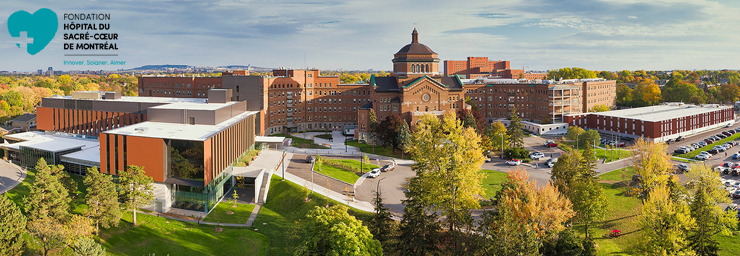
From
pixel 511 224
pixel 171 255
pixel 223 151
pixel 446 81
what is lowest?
pixel 171 255

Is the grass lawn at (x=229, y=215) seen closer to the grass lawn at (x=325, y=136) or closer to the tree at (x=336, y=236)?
the tree at (x=336, y=236)

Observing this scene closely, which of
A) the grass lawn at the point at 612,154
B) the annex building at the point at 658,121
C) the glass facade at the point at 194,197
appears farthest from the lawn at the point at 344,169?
the annex building at the point at 658,121

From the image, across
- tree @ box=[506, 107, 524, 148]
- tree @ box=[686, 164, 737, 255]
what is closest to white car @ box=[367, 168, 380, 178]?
tree @ box=[506, 107, 524, 148]

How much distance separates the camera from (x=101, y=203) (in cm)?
4550

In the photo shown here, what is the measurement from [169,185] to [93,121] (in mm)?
34462

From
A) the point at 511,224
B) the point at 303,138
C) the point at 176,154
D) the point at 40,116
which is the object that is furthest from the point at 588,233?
the point at 40,116

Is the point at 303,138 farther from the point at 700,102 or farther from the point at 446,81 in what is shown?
the point at 700,102

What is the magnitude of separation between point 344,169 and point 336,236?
123 feet

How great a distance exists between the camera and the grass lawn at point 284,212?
4691cm

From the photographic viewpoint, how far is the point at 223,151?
58.6 m

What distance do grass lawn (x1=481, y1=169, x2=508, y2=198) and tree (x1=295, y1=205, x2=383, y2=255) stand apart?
28789 millimetres

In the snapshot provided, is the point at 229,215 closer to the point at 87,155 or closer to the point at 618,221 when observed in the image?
the point at 87,155

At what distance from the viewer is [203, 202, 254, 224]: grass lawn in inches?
2070

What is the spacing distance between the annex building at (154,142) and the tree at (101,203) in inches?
280
